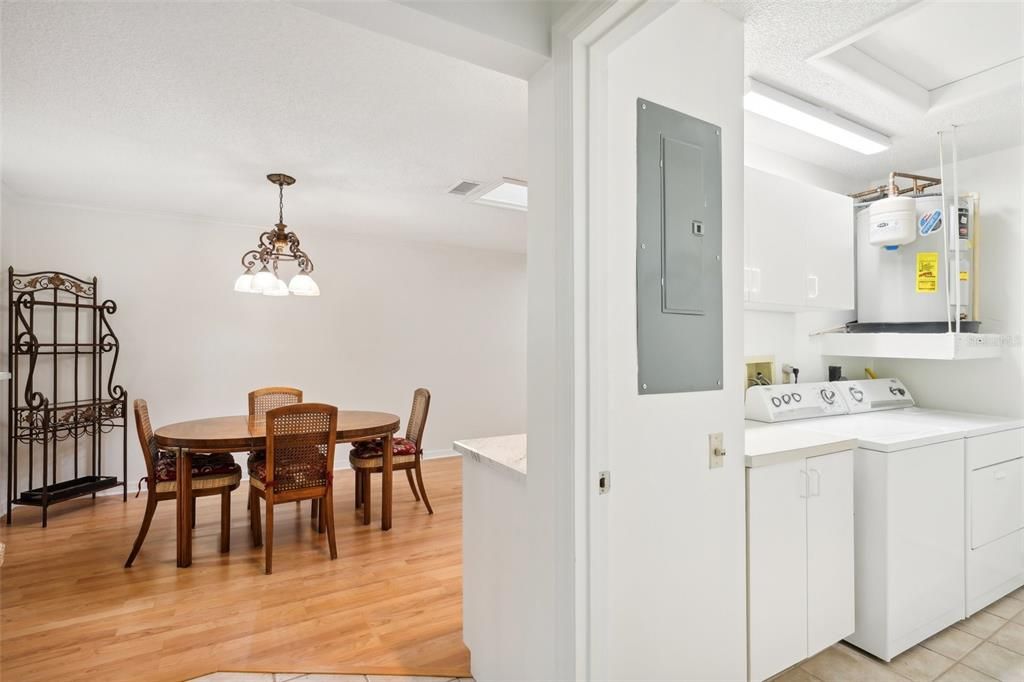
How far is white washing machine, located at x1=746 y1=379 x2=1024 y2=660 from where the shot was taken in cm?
199

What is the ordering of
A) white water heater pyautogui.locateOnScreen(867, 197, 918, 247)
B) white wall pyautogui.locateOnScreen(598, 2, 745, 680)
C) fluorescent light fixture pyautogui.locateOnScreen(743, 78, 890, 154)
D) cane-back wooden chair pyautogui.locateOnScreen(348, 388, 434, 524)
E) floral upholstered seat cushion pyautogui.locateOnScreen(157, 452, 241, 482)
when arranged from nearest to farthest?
white wall pyautogui.locateOnScreen(598, 2, 745, 680)
fluorescent light fixture pyautogui.locateOnScreen(743, 78, 890, 154)
white water heater pyautogui.locateOnScreen(867, 197, 918, 247)
floral upholstered seat cushion pyautogui.locateOnScreen(157, 452, 241, 482)
cane-back wooden chair pyautogui.locateOnScreen(348, 388, 434, 524)

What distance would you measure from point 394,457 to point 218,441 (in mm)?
1196

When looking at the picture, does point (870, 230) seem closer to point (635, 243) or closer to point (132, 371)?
point (635, 243)

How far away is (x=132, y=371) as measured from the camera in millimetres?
4387

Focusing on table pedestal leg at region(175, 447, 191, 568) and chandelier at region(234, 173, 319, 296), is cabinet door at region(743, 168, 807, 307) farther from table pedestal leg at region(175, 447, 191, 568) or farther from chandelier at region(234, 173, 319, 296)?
table pedestal leg at region(175, 447, 191, 568)

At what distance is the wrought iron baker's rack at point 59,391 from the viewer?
3.72 meters

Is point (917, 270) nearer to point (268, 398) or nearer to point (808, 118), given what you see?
point (808, 118)

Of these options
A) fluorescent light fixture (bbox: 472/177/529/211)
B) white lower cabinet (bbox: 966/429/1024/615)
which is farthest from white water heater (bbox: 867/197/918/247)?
fluorescent light fixture (bbox: 472/177/529/211)

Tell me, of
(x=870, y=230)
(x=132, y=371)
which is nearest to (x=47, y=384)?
(x=132, y=371)

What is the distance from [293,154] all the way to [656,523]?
282 cm

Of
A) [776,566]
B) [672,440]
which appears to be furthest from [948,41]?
[776,566]

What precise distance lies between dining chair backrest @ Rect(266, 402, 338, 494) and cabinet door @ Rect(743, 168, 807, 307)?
2255mm

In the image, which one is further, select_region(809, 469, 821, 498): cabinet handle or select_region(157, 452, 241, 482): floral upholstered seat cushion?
select_region(157, 452, 241, 482): floral upholstered seat cushion

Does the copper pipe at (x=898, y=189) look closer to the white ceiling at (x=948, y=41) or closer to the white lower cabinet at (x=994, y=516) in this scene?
the white ceiling at (x=948, y=41)
